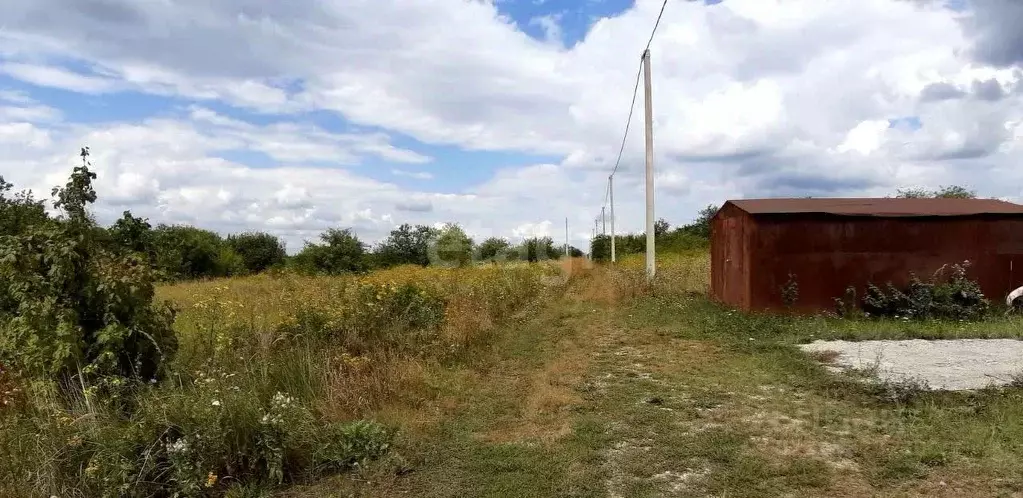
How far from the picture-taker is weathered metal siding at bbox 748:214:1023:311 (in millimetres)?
10641

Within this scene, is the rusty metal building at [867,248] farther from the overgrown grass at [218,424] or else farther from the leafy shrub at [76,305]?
the leafy shrub at [76,305]

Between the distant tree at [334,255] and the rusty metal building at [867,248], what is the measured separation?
60.8 feet

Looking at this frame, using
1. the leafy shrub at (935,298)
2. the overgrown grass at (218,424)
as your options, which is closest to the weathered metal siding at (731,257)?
the leafy shrub at (935,298)

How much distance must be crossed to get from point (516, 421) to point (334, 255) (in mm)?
23035

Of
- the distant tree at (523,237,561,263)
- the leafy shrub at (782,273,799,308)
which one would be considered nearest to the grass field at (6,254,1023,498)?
the leafy shrub at (782,273,799,308)

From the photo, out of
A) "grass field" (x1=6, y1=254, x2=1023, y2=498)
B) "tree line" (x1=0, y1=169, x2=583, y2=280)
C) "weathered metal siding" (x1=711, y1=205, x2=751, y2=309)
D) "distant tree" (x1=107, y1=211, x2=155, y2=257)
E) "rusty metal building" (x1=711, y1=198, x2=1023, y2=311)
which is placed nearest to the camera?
"grass field" (x1=6, y1=254, x2=1023, y2=498)

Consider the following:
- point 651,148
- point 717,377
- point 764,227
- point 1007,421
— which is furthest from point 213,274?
point 1007,421

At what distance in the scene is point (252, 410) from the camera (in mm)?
4074

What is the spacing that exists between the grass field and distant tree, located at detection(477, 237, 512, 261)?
2298cm

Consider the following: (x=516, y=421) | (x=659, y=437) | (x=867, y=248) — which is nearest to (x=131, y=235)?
(x=516, y=421)

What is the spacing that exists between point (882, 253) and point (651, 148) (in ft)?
21.7

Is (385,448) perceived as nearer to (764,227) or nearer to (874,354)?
(874,354)

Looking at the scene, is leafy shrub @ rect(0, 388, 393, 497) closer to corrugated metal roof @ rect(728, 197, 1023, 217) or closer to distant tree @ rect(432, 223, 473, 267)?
corrugated metal roof @ rect(728, 197, 1023, 217)

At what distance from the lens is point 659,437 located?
462cm
